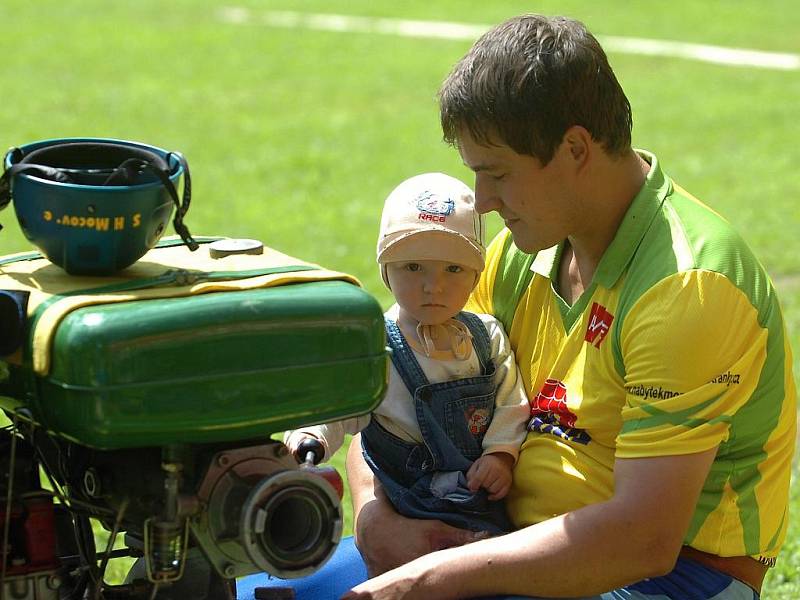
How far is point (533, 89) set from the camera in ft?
8.68

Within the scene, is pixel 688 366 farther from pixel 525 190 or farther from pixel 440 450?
pixel 440 450

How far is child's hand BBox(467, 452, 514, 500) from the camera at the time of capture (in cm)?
288

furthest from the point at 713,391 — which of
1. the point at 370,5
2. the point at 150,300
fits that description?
the point at 370,5

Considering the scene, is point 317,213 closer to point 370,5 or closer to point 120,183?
point 120,183

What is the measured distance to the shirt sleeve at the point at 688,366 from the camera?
2.55 meters

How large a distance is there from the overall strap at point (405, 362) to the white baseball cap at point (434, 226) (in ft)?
0.57

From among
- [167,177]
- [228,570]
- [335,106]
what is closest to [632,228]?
[167,177]

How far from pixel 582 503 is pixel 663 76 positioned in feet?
41.5

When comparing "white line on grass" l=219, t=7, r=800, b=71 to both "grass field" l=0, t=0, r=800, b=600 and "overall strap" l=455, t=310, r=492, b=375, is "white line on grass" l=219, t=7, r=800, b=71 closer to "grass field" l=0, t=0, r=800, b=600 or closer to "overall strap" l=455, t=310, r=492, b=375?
"grass field" l=0, t=0, r=800, b=600

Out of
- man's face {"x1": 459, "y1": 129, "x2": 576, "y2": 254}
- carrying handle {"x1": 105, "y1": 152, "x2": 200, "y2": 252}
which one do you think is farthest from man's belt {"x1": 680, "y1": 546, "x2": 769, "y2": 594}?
carrying handle {"x1": 105, "y1": 152, "x2": 200, "y2": 252}

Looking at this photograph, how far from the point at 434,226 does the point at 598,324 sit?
410 mm

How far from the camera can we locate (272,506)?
220cm

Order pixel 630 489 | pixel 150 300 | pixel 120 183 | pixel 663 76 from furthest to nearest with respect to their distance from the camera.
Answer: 1. pixel 663 76
2. pixel 630 489
3. pixel 120 183
4. pixel 150 300

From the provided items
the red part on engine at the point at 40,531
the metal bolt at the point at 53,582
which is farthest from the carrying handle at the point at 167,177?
the metal bolt at the point at 53,582
